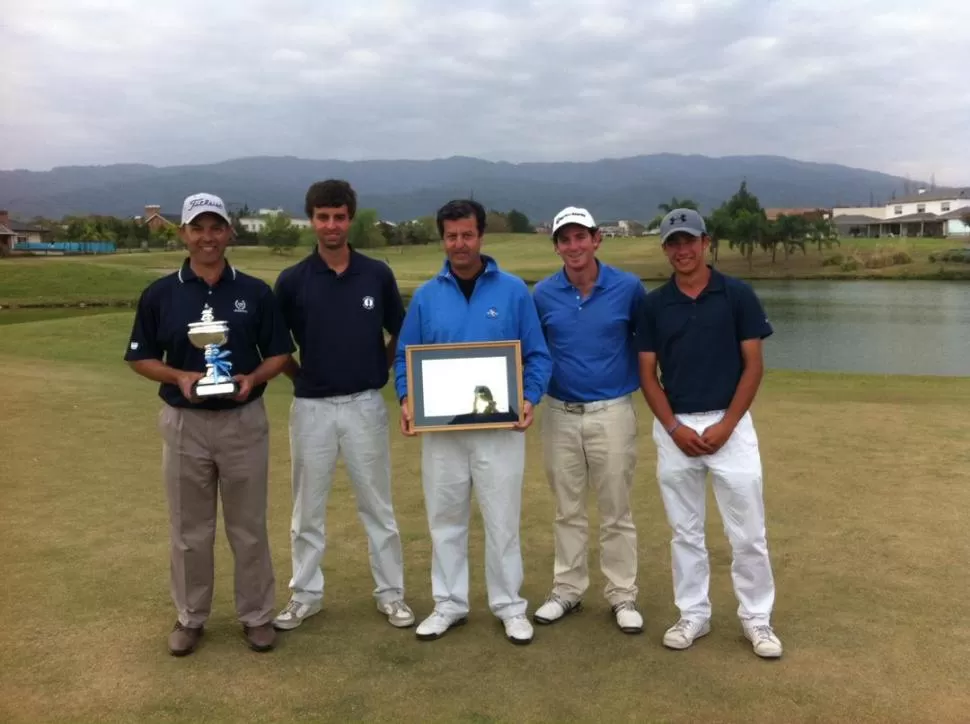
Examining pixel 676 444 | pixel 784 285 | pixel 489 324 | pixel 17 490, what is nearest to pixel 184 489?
pixel 489 324

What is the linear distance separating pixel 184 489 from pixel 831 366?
20510 mm

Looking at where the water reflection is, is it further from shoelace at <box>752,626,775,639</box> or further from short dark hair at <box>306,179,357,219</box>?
short dark hair at <box>306,179,357,219</box>

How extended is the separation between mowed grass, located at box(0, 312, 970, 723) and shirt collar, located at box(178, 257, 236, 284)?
1.90m

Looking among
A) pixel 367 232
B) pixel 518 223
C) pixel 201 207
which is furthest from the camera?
pixel 518 223

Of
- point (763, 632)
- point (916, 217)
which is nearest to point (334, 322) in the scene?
point (763, 632)

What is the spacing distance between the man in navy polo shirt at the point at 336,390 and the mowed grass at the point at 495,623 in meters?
0.34

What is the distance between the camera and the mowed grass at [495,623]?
141 inches

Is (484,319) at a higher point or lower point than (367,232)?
lower

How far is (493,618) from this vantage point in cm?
460

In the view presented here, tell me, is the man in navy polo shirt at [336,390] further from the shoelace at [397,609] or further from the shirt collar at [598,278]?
the shirt collar at [598,278]

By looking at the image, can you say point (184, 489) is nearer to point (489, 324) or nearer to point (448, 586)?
point (448, 586)

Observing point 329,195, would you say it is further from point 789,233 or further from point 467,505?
point 789,233

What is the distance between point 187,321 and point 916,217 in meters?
126

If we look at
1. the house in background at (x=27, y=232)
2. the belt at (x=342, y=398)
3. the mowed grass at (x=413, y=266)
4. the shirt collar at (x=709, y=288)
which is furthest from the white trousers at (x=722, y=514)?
the house in background at (x=27, y=232)
